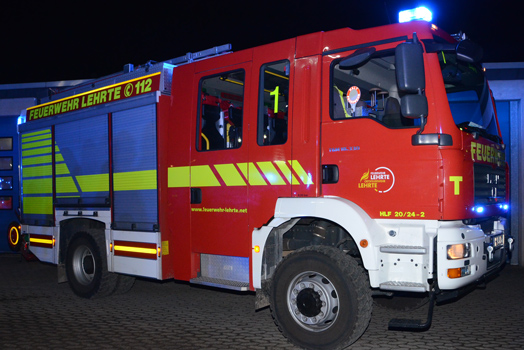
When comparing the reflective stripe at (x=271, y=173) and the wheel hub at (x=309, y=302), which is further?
the reflective stripe at (x=271, y=173)

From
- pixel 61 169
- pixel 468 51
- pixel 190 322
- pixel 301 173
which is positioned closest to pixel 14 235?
pixel 61 169

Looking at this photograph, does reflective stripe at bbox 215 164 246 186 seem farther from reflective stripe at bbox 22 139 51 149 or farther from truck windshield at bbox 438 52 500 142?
reflective stripe at bbox 22 139 51 149

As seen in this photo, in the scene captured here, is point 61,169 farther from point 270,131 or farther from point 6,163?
point 6,163

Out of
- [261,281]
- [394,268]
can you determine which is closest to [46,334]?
[261,281]

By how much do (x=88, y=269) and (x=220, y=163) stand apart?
3156 millimetres

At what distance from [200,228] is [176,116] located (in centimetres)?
141

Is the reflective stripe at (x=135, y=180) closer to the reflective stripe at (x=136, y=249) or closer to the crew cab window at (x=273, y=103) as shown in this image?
the reflective stripe at (x=136, y=249)

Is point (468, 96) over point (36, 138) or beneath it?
over

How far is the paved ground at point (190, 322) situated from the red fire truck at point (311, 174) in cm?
51

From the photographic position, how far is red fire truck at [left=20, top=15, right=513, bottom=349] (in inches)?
185

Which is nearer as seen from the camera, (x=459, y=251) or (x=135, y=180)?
(x=459, y=251)

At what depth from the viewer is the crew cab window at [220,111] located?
603 centimetres

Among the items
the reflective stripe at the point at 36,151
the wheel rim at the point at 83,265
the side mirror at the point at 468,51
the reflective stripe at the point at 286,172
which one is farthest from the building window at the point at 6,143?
the side mirror at the point at 468,51

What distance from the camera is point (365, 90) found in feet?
18.0
